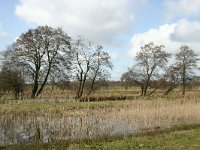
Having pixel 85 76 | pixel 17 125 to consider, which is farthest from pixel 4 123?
pixel 85 76

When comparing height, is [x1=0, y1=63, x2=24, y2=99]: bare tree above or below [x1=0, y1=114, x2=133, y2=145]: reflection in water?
above

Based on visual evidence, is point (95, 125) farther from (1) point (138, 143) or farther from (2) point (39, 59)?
(2) point (39, 59)

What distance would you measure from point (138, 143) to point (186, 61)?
50.7 metres

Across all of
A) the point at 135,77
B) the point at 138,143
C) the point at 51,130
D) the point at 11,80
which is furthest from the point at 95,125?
the point at 135,77

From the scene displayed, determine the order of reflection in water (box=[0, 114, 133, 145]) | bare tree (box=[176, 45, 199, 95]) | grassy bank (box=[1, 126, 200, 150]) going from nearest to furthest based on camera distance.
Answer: grassy bank (box=[1, 126, 200, 150]), reflection in water (box=[0, 114, 133, 145]), bare tree (box=[176, 45, 199, 95])

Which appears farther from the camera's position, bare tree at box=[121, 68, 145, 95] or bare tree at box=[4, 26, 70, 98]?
bare tree at box=[121, 68, 145, 95]

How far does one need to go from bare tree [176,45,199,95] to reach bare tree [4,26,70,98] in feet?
74.2

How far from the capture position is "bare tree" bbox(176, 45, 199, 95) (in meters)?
60.3

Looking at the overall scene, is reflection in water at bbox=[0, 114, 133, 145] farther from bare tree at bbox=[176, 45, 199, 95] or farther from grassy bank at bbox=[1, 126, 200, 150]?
bare tree at bbox=[176, 45, 199, 95]

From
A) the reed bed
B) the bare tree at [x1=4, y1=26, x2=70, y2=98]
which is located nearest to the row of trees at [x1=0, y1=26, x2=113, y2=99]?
the bare tree at [x1=4, y1=26, x2=70, y2=98]

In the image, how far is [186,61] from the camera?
61.4m

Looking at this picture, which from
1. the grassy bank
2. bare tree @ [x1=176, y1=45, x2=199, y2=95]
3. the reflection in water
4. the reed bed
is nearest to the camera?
the grassy bank

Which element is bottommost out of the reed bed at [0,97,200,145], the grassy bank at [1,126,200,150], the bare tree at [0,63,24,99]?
the grassy bank at [1,126,200,150]

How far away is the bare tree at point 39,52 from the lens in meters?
45.7
